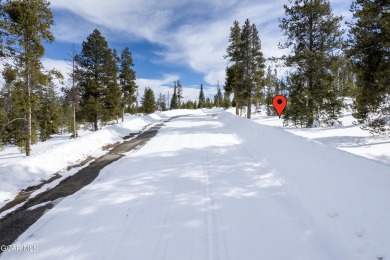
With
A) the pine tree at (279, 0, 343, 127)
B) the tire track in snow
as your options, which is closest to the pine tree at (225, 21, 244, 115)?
the pine tree at (279, 0, 343, 127)

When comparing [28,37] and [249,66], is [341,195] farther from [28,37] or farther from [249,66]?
[249,66]

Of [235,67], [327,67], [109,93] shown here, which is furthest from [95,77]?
Answer: [327,67]

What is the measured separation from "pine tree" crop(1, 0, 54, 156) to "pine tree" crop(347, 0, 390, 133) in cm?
1679

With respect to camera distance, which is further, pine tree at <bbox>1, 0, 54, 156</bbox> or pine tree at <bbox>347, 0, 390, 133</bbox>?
pine tree at <bbox>1, 0, 54, 156</bbox>

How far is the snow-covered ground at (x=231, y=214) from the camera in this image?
3.31m

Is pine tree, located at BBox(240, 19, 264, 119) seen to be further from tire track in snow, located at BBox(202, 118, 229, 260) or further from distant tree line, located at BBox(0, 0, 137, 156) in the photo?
tire track in snow, located at BBox(202, 118, 229, 260)

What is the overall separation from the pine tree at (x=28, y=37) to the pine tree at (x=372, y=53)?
1679 cm

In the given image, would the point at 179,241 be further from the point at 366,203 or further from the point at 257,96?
the point at 257,96

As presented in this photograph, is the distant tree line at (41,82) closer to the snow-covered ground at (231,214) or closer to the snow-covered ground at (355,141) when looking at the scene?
the snow-covered ground at (231,214)

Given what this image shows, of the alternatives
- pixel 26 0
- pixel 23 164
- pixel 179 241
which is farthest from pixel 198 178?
pixel 26 0

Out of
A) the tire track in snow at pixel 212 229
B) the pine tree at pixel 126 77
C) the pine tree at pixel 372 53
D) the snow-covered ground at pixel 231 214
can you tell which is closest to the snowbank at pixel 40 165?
the snow-covered ground at pixel 231 214

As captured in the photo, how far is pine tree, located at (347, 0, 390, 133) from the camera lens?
27.9 ft

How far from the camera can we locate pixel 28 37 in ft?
42.4

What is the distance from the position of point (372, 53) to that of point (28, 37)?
17852mm
